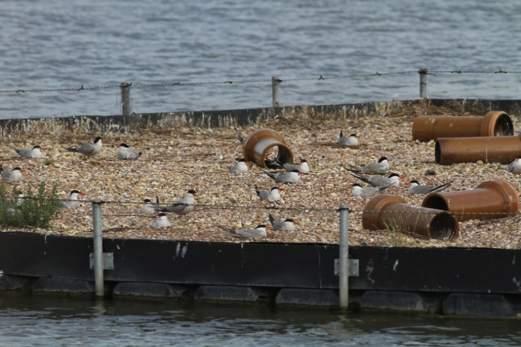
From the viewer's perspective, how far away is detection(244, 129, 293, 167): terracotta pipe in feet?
73.4

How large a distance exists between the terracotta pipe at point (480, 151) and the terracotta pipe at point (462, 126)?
1.09 m

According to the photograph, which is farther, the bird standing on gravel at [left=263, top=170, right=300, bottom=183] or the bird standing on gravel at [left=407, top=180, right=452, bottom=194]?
the bird standing on gravel at [left=263, top=170, right=300, bottom=183]

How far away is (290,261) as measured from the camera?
56.3 ft

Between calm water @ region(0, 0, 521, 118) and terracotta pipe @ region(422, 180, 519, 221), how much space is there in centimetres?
1136

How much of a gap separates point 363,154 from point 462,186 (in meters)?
2.90

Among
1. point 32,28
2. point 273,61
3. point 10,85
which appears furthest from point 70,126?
point 32,28

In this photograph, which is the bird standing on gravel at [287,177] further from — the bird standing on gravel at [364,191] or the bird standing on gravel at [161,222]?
the bird standing on gravel at [161,222]

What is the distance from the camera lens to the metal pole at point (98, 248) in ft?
57.1

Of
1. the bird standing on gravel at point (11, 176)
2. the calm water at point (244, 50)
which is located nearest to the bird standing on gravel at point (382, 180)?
the bird standing on gravel at point (11, 176)

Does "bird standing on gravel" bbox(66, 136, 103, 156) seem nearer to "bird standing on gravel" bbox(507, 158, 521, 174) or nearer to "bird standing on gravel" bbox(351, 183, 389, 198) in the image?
"bird standing on gravel" bbox(351, 183, 389, 198)

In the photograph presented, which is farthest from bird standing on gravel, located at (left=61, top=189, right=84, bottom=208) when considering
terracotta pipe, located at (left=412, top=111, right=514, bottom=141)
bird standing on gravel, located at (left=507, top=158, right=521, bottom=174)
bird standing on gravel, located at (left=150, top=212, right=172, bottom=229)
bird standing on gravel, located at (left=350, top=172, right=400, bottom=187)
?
terracotta pipe, located at (left=412, top=111, right=514, bottom=141)

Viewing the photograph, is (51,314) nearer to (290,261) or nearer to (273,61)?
(290,261)

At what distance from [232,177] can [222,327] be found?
5248mm

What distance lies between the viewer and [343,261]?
16.9 meters
